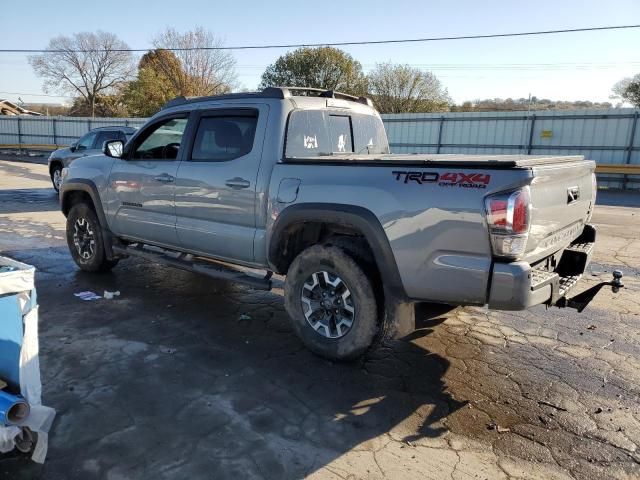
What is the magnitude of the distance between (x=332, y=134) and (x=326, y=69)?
36.8 meters

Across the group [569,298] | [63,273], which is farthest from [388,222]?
[63,273]

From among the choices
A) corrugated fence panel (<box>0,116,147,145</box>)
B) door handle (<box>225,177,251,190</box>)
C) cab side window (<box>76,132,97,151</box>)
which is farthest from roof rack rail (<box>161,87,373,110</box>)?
corrugated fence panel (<box>0,116,147,145</box>)

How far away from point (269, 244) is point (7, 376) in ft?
7.10

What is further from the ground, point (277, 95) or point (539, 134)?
point (539, 134)

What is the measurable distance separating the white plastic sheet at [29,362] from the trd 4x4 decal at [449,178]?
2300 millimetres

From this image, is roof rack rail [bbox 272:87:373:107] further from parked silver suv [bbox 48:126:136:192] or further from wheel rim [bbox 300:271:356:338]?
parked silver suv [bbox 48:126:136:192]

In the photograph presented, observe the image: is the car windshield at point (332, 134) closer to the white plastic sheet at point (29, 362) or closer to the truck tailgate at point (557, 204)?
the truck tailgate at point (557, 204)

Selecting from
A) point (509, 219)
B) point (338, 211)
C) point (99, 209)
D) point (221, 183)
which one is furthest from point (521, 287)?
point (99, 209)

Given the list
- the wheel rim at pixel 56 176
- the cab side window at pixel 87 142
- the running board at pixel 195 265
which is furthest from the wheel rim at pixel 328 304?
the wheel rim at pixel 56 176

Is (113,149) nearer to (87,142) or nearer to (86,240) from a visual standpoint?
(86,240)

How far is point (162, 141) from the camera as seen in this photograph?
5.49 meters

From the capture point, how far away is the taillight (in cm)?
306

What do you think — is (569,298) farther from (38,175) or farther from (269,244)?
(38,175)

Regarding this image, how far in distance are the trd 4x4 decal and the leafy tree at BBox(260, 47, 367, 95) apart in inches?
1470
